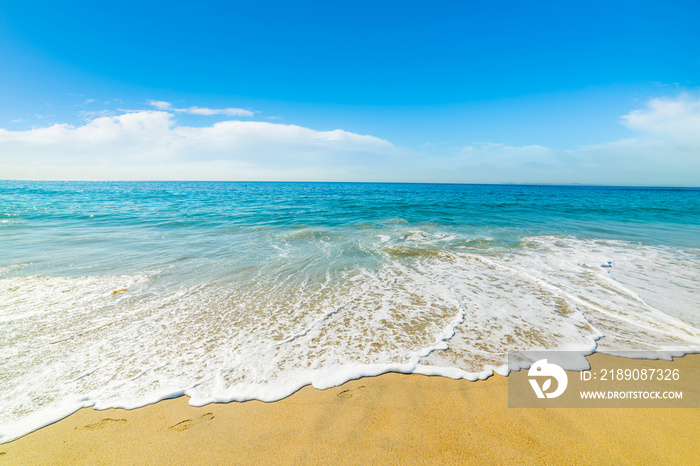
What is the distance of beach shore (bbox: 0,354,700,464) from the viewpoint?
2.37 meters

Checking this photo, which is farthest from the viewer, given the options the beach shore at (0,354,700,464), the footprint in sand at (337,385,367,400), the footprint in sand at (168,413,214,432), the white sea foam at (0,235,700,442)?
the white sea foam at (0,235,700,442)

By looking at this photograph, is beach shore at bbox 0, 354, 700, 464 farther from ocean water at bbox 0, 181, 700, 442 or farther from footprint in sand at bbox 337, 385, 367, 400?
ocean water at bbox 0, 181, 700, 442

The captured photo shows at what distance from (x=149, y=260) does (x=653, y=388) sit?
10.7 meters

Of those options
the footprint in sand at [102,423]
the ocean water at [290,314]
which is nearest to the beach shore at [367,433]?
the footprint in sand at [102,423]

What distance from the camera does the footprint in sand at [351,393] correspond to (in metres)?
3.06

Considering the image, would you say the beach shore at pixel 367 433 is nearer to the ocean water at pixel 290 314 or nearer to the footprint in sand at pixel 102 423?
the footprint in sand at pixel 102 423

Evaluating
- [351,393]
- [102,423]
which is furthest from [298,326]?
[102,423]

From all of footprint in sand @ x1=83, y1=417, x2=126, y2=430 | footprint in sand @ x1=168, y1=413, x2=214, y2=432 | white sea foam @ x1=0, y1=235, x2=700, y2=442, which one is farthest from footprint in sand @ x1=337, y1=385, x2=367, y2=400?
footprint in sand @ x1=83, y1=417, x2=126, y2=430

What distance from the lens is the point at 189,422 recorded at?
107 inches

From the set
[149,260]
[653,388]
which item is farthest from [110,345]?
[653,388]

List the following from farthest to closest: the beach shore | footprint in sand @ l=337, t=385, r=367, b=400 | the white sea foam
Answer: the white sea foam, footprint in sand @ l=337, t=385, r=367, b=400, the beach shore

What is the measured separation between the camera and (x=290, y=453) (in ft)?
7.83

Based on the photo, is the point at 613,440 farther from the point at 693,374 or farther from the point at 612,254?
the point at 612,254

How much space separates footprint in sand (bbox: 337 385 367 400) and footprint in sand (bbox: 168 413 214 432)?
1324mm
